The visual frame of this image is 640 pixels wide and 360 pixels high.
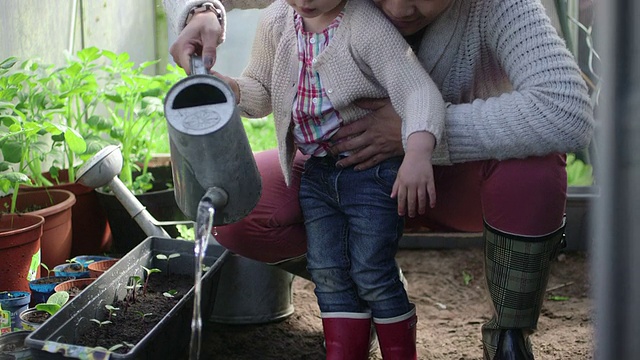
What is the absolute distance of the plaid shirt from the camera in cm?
171

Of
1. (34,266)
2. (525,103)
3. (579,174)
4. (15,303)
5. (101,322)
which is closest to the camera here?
(525,103)

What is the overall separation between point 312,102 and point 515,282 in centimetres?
56

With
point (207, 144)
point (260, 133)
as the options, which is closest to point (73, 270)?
point (207, 144)

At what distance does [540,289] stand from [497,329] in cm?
13

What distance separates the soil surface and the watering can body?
26.3 inches

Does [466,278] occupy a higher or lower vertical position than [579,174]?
lower

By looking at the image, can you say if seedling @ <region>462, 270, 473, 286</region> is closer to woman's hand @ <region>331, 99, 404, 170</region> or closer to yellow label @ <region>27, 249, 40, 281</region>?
woman's hand @ <region>331, 99, 404, 170</region>

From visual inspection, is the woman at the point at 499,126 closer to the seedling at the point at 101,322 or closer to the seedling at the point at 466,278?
the seedling at the point at 101,322

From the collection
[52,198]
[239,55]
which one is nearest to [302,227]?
[52,198]

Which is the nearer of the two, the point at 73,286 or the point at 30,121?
the point at 73,286

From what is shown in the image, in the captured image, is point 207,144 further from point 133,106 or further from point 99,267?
point 133,106

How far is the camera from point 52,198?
239cm

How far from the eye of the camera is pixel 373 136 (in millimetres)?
1704

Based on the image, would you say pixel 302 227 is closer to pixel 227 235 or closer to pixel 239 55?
pixel 227 235
